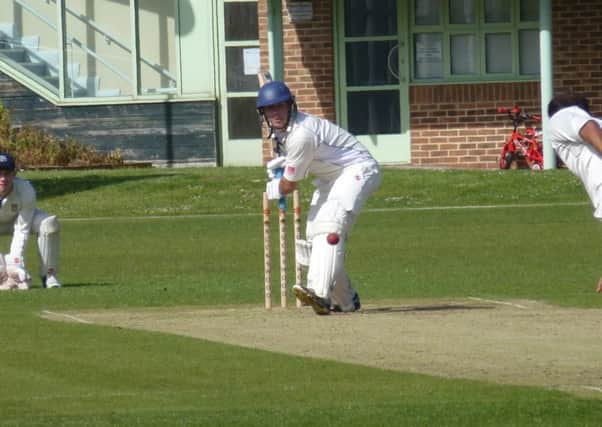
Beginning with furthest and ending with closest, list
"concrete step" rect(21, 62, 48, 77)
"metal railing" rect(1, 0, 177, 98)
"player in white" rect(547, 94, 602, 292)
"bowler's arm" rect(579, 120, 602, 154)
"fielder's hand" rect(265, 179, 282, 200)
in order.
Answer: "concrete step" rect(21, 62, 48, 77) < "metal railing" rect(1, 0, 177, 98) < "player in white" rect(547, 94, 602, 292) < "bowler's arm" rect(579, 120, 602, 154) < "fielder's hand" rect(265, 179, 282, 200)

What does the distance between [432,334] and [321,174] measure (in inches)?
74.5

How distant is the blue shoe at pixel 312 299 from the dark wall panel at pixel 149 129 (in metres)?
17.6

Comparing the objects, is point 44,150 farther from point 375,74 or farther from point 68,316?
point 68,316

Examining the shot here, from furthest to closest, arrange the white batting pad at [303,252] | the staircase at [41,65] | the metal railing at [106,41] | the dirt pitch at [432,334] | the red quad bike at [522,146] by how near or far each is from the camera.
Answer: the metal railing at [106,41] → the staircase at [41,65] → the red quad bike at [522,146] → the white batting pad at [303,252] → the dirt pitch at [432,334]

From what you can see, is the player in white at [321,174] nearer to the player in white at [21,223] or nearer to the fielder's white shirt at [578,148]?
the fielder's white shirt at [578,148]

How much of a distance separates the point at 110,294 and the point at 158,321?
7.72ft

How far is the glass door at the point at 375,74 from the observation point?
28.5 metres

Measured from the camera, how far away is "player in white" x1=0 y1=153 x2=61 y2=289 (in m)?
14.8

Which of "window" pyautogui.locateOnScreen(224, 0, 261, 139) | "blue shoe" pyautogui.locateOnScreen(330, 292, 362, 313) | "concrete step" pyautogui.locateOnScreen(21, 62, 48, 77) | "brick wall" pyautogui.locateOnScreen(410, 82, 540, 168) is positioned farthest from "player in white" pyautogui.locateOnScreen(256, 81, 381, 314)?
"concrete step" pyautogui.locateOnScreen(21, 62, 48, 77)

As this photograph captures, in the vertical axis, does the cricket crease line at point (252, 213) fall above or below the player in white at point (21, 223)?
below

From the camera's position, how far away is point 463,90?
1117 inches

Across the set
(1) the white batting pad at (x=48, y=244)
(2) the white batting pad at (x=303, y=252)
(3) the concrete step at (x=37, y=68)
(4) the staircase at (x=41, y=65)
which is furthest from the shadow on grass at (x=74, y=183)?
(2) the white batting pad at (x=303, y=252)

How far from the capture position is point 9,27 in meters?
31.1

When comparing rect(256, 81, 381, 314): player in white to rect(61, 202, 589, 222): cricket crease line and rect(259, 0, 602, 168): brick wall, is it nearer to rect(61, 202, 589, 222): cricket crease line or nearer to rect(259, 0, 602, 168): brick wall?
rect(61, 202, 589, 222): cricket crease line
